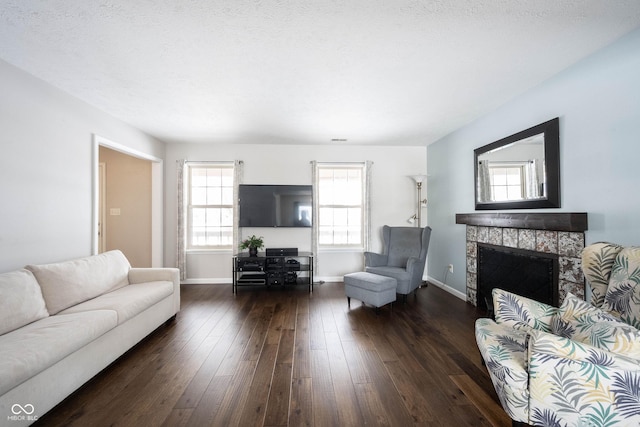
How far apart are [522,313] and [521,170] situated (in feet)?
5.75

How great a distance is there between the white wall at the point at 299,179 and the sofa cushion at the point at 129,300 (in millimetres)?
1782

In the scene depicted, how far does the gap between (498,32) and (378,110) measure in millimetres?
1425

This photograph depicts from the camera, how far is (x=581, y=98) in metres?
2.12

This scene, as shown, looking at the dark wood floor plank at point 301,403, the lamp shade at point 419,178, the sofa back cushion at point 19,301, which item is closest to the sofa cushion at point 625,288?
the dark wood floor plank at point 301,403

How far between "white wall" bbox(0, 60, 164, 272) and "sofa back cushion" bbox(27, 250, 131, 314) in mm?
325

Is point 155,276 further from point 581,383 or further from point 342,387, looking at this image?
point 581,383

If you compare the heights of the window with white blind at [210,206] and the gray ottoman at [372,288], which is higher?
the window with white blind at [210,206]

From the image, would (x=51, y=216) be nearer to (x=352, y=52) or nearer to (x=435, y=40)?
(x=352, y=52)

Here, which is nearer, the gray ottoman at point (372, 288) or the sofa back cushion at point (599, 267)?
the sofa back cushion at point (599, 267)

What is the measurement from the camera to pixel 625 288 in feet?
4.61

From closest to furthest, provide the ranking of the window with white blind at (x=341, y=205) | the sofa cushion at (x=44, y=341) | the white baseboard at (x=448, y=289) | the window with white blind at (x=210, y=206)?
the sofa cushion at (x=44, y=341) < the white baseboard at (x=448, y=289) < the window with white blind at (x=210, y=206) < the window with white blind at (x=341, y=205)

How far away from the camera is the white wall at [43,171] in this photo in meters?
2.12

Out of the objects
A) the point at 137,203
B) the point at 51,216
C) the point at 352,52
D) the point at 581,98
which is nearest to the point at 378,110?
the point at 352,52

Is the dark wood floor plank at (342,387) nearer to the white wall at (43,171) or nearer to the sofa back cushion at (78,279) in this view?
the sofa back cushion at (78,279)
